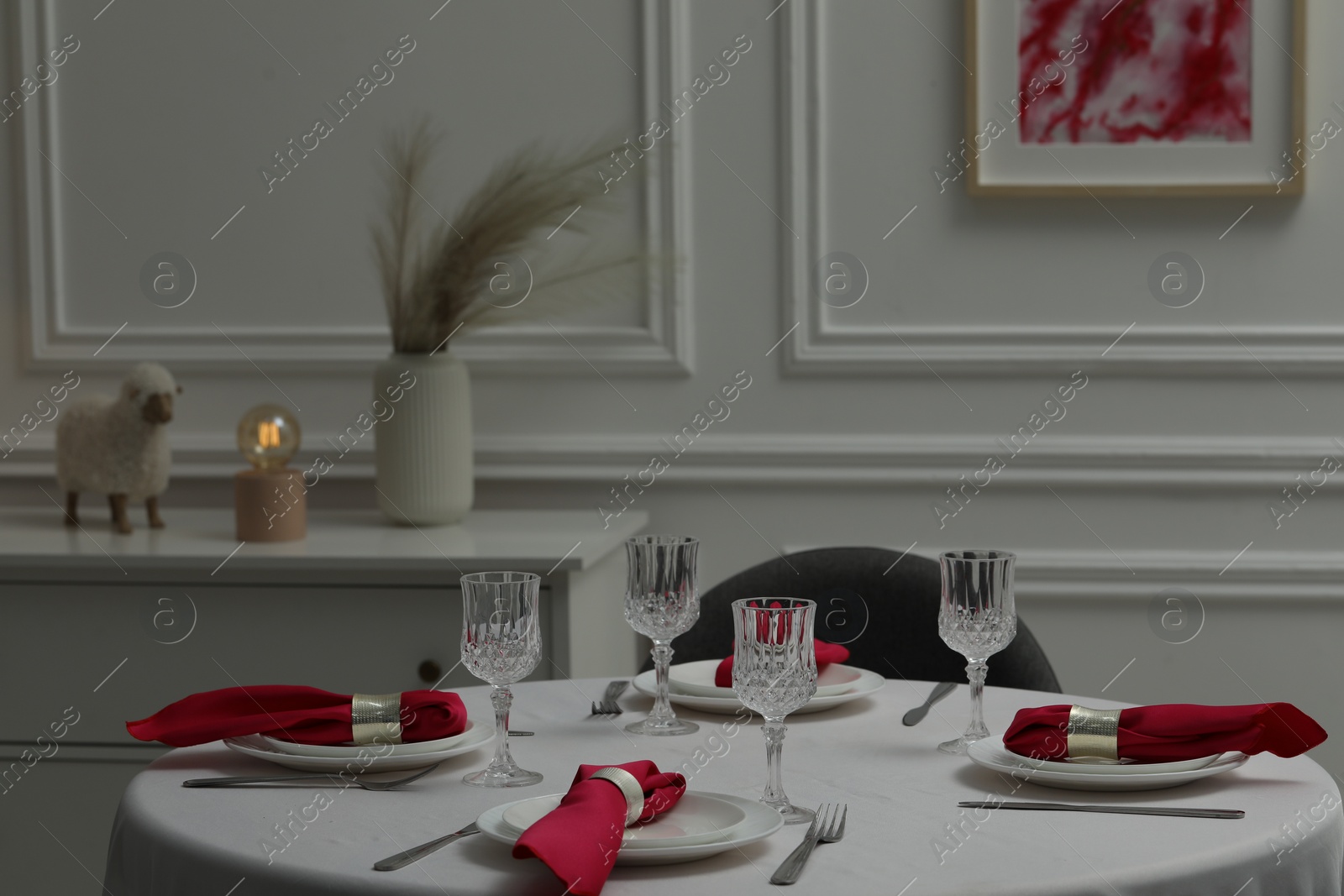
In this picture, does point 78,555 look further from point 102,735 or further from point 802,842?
point 802,842

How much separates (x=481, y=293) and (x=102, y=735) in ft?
3.42

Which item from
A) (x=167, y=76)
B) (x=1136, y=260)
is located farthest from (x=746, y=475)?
(x=167, y=76)

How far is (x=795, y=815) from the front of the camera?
1.06 m

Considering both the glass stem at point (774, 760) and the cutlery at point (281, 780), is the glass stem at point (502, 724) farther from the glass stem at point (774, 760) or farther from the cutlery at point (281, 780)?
the glass stem at point (774, 760)

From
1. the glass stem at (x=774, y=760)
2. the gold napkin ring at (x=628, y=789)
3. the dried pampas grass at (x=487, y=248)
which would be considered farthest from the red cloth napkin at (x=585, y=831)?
the dried pampas grass at (x=487, y=248)

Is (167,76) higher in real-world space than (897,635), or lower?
higher

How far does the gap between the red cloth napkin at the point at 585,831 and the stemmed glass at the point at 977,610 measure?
1.35 feet

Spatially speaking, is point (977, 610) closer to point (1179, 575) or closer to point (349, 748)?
point (349, 748)

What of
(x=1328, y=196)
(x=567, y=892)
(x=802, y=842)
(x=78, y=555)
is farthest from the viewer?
(x=1328, y=196)

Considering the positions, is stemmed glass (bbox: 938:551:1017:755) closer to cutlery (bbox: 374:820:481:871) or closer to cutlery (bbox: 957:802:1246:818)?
cutlery (bbox: 957:802:1246:818)

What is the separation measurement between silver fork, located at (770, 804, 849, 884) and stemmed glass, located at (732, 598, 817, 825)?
0.7 inches

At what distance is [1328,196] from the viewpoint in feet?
8.04

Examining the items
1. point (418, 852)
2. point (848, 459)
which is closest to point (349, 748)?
point (418, 852)

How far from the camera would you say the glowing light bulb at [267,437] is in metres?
2.34
